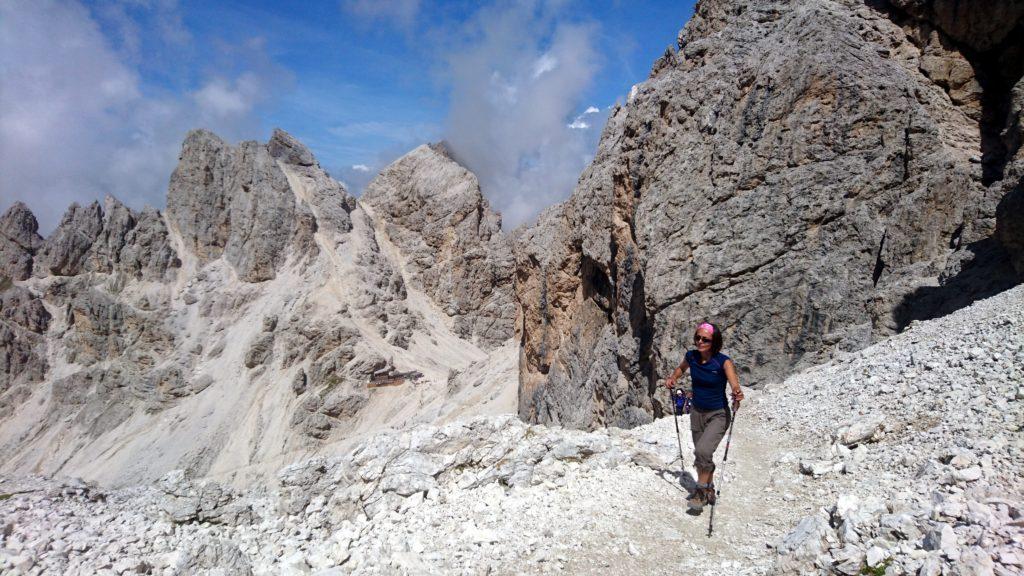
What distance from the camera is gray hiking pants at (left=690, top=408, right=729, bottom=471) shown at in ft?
26.4

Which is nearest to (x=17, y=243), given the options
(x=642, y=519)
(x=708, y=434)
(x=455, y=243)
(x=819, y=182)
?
(x=455, y=243)

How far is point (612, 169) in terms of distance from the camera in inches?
1038

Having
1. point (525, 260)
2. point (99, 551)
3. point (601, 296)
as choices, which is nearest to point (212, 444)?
point (525, 260)

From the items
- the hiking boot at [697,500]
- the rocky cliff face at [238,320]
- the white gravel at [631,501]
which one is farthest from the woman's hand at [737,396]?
the rocky cliff face at [238,320]

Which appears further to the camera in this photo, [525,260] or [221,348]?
[221,348]

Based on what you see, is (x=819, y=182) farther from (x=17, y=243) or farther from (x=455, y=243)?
(x=17, y=243)

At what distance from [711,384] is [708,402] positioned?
27 cm

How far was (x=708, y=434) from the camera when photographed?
26.8 feet

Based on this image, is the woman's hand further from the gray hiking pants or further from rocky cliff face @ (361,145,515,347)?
rocky cliff face @ (361,145,515,347)

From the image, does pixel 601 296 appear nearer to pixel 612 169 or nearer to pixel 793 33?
pixel 612 169

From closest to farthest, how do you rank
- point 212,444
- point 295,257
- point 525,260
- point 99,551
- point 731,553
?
point 731,553
point 99,551
point 525,260
point 212,444
point 295,257

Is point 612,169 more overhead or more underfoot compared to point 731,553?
more overhead

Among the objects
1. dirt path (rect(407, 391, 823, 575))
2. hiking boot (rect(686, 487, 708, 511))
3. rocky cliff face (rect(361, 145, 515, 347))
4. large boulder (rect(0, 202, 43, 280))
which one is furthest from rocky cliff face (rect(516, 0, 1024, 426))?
large boulder (rect(0, 202, 43, 280))

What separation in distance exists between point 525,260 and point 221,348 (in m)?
44.1
